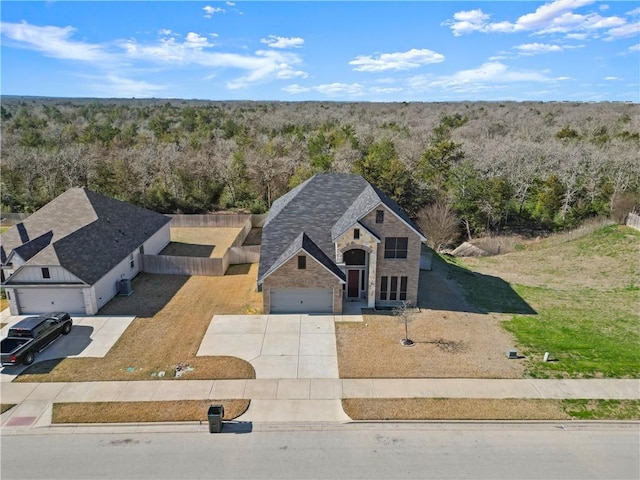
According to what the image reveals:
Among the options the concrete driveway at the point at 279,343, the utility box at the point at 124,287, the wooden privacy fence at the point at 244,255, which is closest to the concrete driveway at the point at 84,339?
the utility box at the point at 124,287

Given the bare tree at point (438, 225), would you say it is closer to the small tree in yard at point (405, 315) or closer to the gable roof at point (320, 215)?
the gable roof at point (320, 215)

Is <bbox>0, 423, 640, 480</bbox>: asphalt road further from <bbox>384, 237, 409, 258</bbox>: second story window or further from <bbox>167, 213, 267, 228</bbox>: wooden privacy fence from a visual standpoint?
<bbox>167, 213, 267, 228</bbox>: wooden privacy fence

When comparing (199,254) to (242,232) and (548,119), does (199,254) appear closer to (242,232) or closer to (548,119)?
(242,232)

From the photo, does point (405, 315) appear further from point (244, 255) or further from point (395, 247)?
point (244, 255)

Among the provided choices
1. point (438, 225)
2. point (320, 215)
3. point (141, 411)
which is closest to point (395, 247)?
point (320, 215)

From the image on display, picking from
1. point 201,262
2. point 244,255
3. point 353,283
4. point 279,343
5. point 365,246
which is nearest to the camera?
point 279,343

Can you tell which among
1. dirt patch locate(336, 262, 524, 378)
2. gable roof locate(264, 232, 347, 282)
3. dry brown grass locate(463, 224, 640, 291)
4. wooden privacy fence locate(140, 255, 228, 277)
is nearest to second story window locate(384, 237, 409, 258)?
gable roof locate(264, 232, 347, 282)
